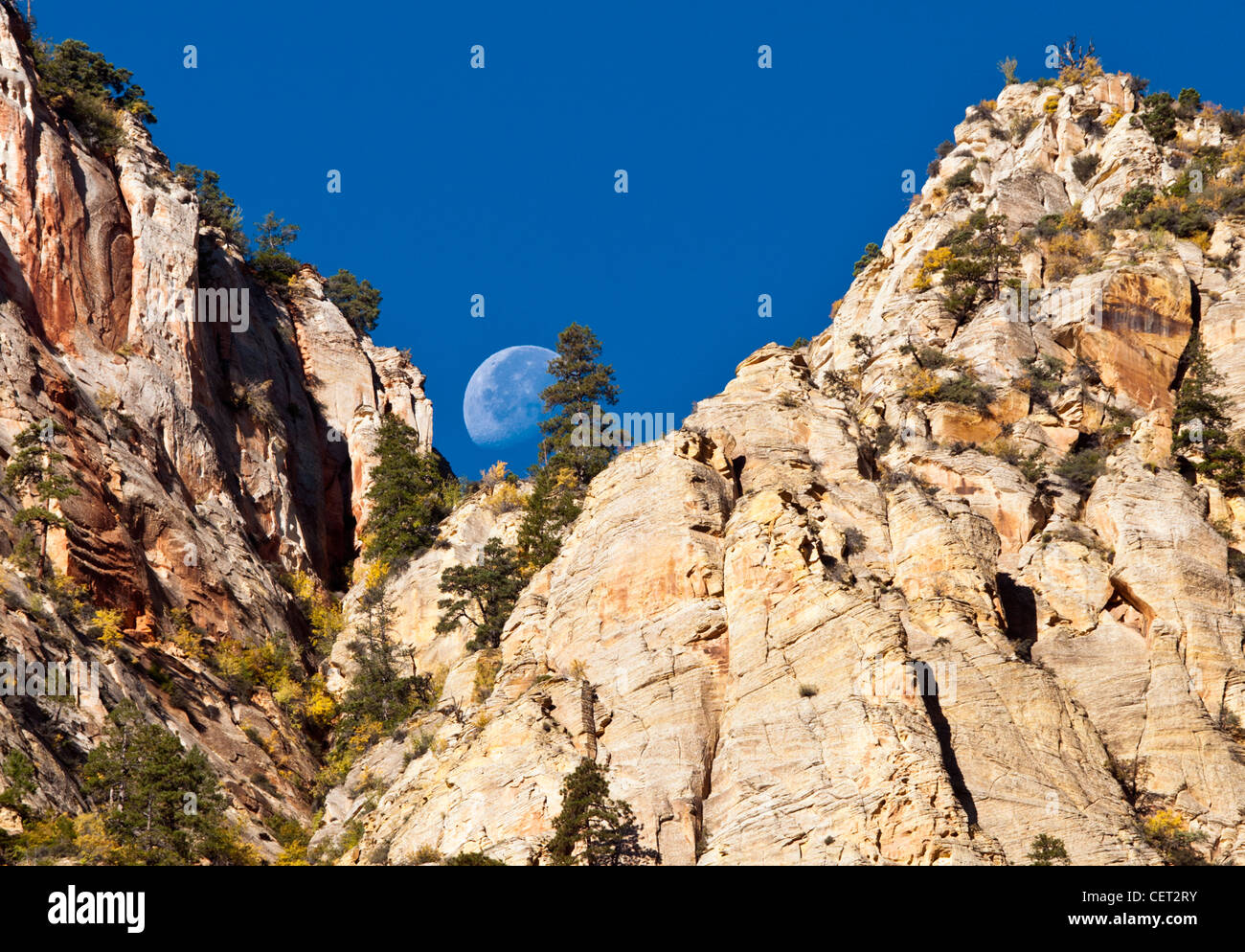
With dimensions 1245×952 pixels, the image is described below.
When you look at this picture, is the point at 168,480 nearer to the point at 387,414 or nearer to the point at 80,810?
the point at 387,414

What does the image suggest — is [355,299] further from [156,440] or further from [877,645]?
[877,645]

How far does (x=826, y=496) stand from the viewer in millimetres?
49656

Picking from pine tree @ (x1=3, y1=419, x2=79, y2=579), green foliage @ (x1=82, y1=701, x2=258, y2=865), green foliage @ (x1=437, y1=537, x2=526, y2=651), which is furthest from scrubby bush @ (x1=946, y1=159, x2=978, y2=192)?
green foliage @ (x1=82, y1=701, x2=258, y2=865)

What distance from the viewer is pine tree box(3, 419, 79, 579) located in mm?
52375

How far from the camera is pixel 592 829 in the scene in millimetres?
38625

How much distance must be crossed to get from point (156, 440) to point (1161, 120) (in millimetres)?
53354

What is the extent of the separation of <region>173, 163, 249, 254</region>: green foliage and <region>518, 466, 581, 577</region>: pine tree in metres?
30.7

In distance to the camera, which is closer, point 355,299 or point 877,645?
point 877,645

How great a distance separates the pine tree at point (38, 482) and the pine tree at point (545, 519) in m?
16.8

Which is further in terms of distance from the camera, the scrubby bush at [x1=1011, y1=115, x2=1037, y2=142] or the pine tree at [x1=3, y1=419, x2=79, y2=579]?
the scrubby bush at [x1=1011, y1=115, x2=1037, y2=142]

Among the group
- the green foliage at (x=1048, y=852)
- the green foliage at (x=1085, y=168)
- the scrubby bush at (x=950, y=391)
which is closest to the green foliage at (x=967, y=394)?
the scrubby bush at (x=950, y=391)

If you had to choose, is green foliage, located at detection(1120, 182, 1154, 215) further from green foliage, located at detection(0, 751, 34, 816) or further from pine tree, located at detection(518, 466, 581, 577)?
green foliage, located at detection(0, 751, 34, 816)

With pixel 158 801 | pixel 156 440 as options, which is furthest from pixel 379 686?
pixel 156 440

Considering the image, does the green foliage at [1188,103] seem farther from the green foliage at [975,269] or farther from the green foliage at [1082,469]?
the green foliage at [1082,469]
